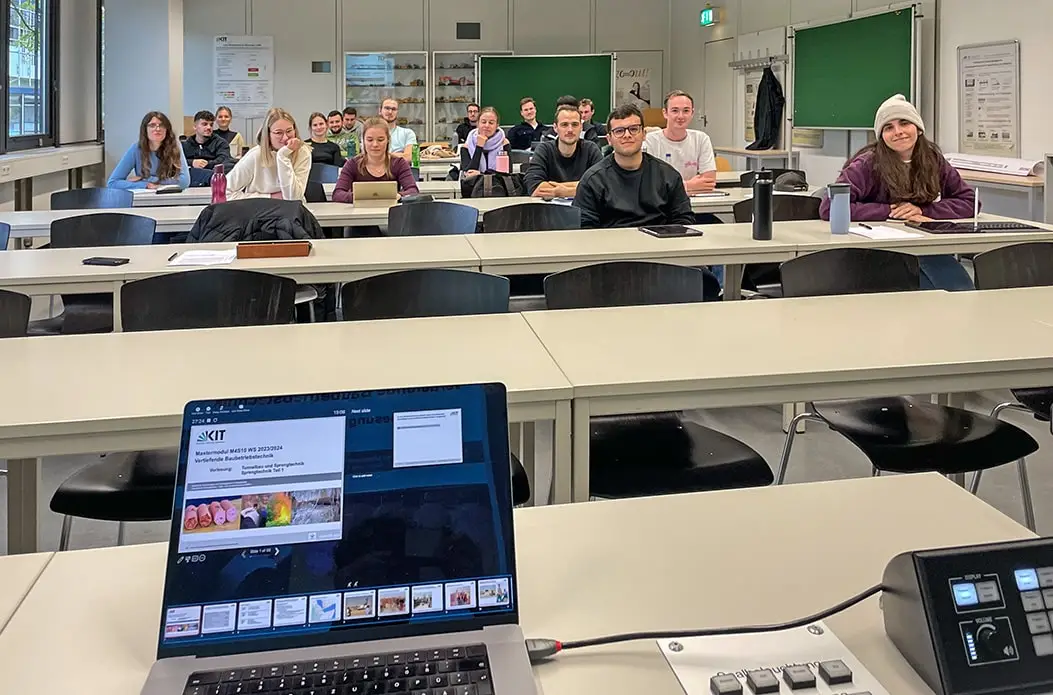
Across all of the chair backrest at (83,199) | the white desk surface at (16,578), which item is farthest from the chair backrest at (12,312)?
the chair backrest at (83,199)

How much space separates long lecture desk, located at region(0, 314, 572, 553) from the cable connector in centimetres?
75

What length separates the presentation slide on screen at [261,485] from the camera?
41.5 inches

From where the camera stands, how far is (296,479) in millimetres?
1070

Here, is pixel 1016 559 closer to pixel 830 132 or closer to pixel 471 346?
pixel 471 346

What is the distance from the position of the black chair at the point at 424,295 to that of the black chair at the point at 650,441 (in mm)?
174

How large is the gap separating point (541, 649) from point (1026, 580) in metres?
0.50

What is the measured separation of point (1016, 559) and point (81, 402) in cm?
156

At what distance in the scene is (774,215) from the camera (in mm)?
4984

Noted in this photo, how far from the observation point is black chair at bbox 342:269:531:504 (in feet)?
8.88

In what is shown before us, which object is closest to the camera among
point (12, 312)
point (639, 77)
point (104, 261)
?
point (12, 312)

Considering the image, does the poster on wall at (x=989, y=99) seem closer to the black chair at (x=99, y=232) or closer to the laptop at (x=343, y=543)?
the black chair at (x=99, y=232)

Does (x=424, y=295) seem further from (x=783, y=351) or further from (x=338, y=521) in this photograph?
(x=338, y=521)

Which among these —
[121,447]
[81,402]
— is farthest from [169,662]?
[81,402]

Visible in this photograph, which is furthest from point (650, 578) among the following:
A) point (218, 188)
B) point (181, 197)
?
point (181, 197)
